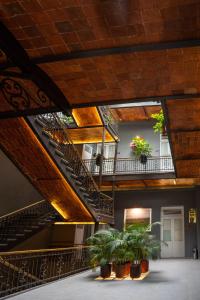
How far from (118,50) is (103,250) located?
19.2ft

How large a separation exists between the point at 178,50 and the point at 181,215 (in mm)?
12918

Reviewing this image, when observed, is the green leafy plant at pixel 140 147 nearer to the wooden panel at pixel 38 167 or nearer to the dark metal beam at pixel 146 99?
the wooden panel at pixel 38 167

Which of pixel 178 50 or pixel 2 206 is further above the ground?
pixel 178 50

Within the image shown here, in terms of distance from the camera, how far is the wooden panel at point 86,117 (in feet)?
38.8

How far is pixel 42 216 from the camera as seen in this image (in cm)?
1048

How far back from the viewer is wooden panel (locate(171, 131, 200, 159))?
234 inches

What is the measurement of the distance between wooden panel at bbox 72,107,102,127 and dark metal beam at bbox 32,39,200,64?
865 centimetres

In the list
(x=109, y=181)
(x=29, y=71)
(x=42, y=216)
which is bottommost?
(x=42, y=216)

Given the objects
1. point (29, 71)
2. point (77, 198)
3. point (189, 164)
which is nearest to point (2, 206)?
point (77, 198)

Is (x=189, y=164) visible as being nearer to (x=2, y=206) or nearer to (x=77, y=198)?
(x=77, y=198)

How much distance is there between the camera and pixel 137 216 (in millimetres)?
15406

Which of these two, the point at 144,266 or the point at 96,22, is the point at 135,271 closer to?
the point at 144,266

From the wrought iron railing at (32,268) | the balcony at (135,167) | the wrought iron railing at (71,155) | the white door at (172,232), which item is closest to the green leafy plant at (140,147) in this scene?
the balcony at (135,167)

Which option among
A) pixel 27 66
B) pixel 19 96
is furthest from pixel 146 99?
pixel 19 96
